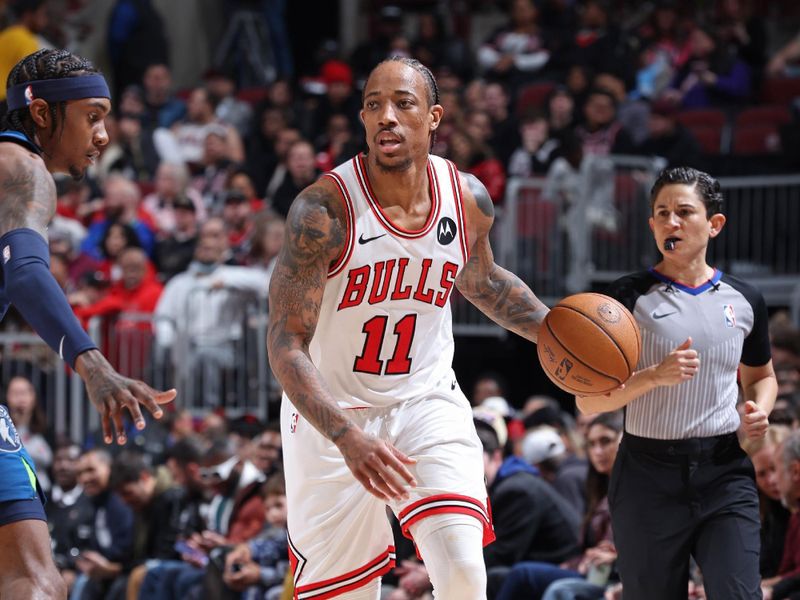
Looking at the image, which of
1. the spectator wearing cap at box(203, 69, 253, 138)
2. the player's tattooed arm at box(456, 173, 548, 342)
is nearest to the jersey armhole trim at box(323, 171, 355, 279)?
the player's tattooed arm at box(456, 173, 548, 342)

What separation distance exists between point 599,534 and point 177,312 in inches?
205

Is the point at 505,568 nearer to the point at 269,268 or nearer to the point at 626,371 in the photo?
the point at 626,371

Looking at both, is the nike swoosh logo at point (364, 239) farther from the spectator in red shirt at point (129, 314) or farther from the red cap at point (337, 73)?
the red cap at point (337, 73)

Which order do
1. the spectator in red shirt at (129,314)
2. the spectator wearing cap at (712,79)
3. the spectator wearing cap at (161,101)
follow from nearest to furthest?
the spectator in red shirt at (129,314), the spectator wearing cap at (712,79), the spectator wearing cap at (161,101)

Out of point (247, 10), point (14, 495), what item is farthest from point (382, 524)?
point (247, 10)

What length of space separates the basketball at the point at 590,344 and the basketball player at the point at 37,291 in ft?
5.72

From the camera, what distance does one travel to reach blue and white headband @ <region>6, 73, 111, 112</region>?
191 inches

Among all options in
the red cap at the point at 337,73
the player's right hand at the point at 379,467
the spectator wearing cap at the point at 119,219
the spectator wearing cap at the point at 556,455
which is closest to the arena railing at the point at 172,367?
the spectator wearing cap at the point at 119,219

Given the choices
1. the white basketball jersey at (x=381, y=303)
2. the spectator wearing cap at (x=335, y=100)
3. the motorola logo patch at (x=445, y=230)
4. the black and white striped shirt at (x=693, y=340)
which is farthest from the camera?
the spectator wearing cap at (x=335, y=100)

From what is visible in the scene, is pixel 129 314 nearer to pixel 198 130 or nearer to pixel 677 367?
pixel 198 130

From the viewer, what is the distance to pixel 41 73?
16.1 feet

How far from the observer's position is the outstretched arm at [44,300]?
4.18 metres

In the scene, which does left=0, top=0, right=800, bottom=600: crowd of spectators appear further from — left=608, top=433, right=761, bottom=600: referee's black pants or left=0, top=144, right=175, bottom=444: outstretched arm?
left=0, top=144, right=175, bottom=444: outstretched arm

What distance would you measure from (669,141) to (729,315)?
22.3ft
